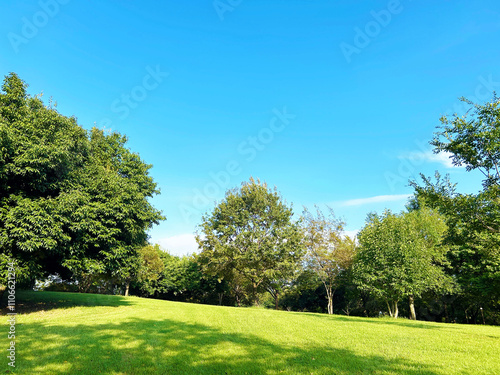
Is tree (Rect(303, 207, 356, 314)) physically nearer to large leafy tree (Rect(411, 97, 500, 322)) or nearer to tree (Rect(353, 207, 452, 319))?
tree (Rect(353, 207, 452, 319))

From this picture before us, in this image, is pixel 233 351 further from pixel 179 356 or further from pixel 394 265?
pixel 394 265

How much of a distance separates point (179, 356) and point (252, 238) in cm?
2751

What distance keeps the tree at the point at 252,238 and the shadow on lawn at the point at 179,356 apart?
24.3 meters

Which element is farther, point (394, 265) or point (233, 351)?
point (394, 265)

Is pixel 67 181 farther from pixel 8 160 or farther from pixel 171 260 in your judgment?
pixel 171 260

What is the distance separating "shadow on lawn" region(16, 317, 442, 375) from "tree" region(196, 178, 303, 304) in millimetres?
24332

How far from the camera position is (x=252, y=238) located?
115 ft

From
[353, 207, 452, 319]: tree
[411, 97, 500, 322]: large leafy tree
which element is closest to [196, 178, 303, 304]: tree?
[353, 207, 452, 319]: tree

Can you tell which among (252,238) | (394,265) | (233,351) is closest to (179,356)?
(233,351)

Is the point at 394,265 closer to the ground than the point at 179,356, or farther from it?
farther from it

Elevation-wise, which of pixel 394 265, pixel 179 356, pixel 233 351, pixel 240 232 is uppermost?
pixel 240 232

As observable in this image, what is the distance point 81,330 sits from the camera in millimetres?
11172

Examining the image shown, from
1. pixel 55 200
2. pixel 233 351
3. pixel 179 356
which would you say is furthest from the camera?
pixel 55 200

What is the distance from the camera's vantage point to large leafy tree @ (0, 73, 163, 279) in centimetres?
1405
